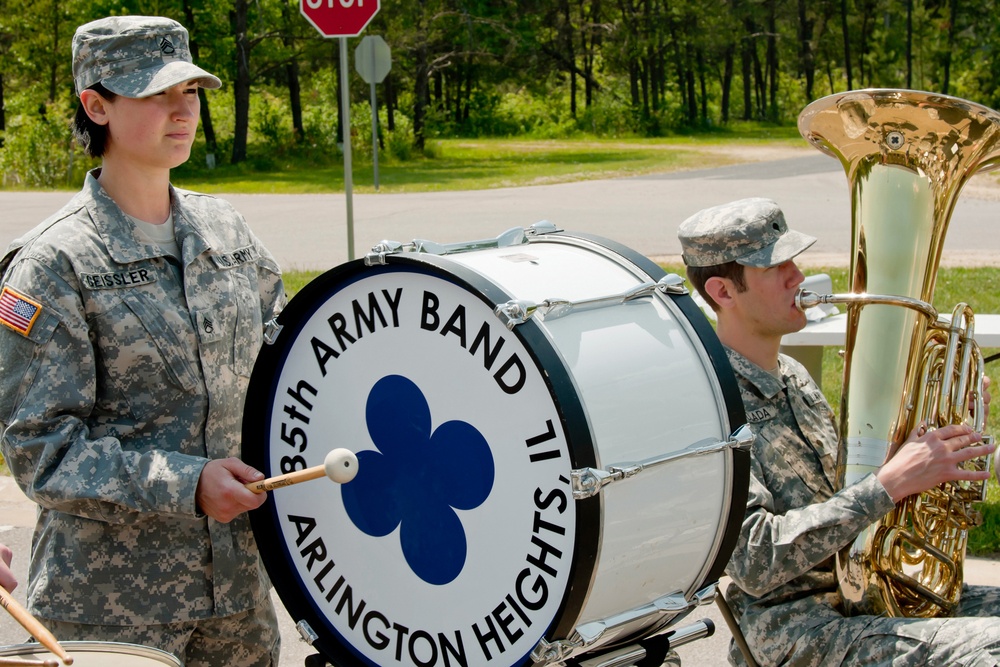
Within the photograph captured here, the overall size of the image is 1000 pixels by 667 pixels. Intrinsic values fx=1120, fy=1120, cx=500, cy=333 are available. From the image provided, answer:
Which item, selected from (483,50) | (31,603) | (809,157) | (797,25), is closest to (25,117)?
(483,50)

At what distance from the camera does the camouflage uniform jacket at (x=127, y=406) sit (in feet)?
6.62

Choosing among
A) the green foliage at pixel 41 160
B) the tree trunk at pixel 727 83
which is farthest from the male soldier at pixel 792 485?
the tree trunk at pixel 727 83

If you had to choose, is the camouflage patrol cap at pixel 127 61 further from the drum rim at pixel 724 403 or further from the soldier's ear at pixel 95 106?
the drum rim at pixel 724 403

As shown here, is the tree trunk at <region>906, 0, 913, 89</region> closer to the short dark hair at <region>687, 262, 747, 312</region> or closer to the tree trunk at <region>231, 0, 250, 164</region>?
the tree trunk at <region>231, 0, 250, 164</region>

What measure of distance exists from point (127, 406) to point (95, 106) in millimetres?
584

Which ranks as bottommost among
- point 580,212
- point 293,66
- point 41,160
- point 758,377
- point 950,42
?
point 580,212

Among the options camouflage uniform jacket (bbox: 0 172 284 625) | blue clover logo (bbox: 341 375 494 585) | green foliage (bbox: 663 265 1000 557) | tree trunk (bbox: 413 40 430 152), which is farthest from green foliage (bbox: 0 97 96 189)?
blue clover logo (bbox: 341 375 494 585)

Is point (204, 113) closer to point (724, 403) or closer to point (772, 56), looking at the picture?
point (772, 56)

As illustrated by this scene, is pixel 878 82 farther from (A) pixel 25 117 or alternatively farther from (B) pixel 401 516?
(B) pixel 401 516

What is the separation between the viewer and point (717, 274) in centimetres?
257

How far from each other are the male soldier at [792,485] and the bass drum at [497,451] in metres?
0.31

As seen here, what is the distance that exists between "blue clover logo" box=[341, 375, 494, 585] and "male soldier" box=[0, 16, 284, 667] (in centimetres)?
22

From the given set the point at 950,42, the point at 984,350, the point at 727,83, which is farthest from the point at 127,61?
the point at 727,83

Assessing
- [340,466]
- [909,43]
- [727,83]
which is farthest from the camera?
[727,83]
